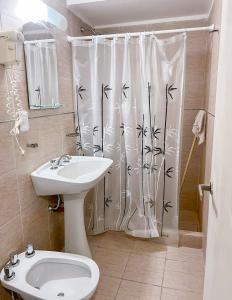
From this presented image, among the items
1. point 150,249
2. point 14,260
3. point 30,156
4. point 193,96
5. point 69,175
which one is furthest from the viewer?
point 193,96

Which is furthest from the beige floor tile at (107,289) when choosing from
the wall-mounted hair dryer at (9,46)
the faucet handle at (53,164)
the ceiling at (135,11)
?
the ceiling at (135,11)

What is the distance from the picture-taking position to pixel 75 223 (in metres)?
1.81

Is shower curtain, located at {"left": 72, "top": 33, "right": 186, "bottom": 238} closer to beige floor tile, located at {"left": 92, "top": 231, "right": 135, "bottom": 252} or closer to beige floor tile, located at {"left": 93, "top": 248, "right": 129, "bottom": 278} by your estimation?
beige floor tile, located at {"left": 92, "top": 231, "right": 135, "bottom": 252}

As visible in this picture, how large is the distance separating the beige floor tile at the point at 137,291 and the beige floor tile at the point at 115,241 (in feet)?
1.34

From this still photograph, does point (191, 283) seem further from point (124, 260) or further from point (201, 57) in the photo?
point (201, 57)

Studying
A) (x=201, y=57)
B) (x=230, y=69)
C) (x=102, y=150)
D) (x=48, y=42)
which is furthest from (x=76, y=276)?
(x=201, y=57)

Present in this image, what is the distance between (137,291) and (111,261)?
38cm

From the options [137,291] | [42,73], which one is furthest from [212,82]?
[137,291]

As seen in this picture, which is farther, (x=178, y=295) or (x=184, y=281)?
(x=184, y=281)

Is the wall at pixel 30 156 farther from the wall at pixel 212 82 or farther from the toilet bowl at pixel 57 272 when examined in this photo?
the wall at pixel 212 82

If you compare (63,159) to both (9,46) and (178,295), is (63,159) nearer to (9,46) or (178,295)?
(9,46)

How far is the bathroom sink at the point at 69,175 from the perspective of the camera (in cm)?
154

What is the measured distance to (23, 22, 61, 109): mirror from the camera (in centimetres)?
158

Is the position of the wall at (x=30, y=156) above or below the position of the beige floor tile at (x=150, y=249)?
above
